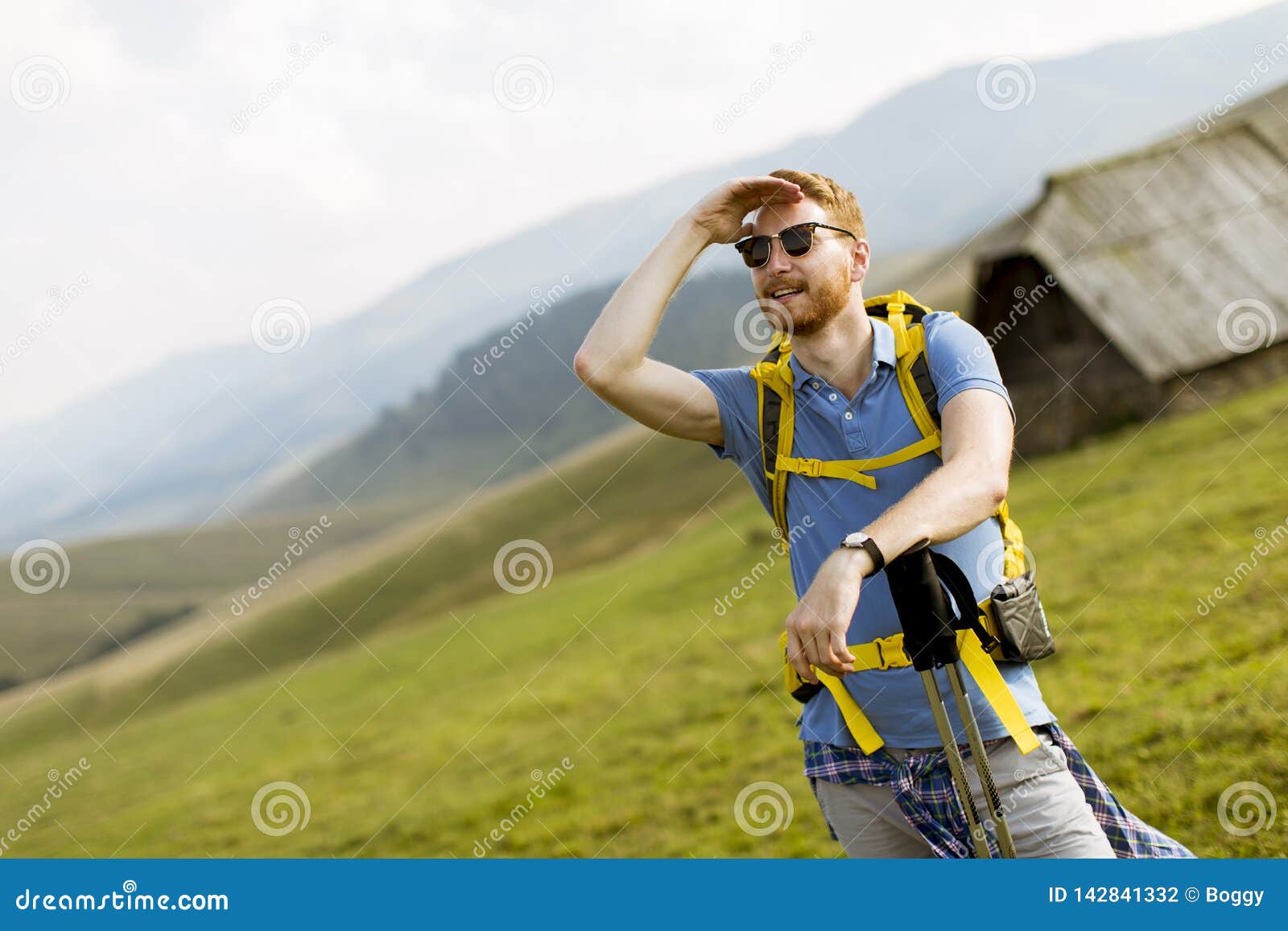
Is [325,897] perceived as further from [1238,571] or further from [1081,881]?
[1238,571]

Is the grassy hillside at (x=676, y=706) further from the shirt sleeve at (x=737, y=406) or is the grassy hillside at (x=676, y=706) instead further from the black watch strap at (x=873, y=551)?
the black watch strap at (x=873, y=551)

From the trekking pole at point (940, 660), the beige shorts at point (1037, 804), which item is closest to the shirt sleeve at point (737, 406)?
the trekking pole at point (940, 660)

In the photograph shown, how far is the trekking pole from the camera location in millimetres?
2977

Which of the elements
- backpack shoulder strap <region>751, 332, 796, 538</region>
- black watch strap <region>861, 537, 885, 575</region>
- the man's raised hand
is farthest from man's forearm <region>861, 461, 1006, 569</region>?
the man's raised hand

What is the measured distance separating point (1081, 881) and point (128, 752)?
41.1 m

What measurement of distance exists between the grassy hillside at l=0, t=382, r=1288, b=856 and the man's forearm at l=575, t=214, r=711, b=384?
14.3 ft

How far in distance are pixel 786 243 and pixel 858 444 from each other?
0.72m

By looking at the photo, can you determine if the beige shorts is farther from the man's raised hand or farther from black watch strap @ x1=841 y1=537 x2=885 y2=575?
the man's raised hand

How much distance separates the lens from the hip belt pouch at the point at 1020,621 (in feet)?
10.4

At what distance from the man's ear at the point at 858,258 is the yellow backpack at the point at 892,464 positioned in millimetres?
136

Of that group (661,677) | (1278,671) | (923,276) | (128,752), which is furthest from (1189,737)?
(923,276)

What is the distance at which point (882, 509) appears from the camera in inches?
134

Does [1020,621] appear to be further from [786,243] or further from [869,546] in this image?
[786,243]

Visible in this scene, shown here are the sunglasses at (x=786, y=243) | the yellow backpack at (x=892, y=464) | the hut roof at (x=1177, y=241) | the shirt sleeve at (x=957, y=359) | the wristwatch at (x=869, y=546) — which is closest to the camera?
the wristwatch at (x=869, y=546)
